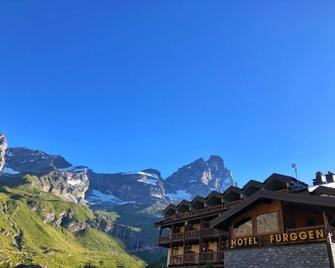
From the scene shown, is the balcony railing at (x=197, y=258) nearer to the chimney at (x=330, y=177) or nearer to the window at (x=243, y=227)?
the chimney at (x=330, y=177)

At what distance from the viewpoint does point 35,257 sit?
17412 centimetres

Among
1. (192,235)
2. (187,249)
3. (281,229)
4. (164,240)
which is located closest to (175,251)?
(164,240)

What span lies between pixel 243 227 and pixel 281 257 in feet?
14.0

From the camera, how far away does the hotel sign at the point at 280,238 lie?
2327 cm

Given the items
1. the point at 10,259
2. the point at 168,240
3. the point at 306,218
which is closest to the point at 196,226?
the point at 168,240

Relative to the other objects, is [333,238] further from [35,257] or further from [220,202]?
[35,257]

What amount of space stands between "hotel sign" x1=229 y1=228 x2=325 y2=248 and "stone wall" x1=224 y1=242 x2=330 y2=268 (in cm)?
32

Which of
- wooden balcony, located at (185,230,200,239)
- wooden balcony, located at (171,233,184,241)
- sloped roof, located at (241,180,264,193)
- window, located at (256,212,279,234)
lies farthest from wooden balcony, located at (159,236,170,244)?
window, located at (256,212,279,234)

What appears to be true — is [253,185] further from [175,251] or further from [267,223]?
[267,223]

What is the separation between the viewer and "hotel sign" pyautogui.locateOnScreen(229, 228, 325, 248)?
23.3m

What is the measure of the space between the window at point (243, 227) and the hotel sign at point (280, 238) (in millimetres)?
601

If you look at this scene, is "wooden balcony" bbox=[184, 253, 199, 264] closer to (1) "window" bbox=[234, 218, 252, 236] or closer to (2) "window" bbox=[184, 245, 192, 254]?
(2) "window" bbox=[184, 245, 192, 254]

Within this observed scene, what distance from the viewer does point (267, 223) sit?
26.4 m

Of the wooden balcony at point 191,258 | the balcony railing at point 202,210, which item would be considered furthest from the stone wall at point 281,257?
the wooden balcony at point 191,258
